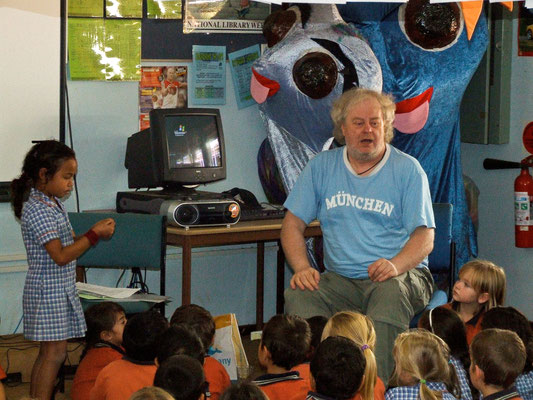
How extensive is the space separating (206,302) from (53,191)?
183 centimetres

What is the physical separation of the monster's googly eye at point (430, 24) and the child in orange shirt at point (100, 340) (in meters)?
2.18

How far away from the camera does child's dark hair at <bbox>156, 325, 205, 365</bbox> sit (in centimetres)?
274

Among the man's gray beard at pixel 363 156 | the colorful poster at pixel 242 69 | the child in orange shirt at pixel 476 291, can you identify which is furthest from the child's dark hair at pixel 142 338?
the colorful poster at pixel 242 69

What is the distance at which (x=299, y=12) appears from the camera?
15.9 feet

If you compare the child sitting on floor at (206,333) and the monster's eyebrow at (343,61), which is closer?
the child sitting on floor at (206,333)

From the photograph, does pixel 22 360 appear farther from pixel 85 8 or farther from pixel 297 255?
pixel 85 8

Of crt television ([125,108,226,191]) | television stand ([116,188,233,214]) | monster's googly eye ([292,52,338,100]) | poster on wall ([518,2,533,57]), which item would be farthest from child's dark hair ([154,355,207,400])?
poster on wall ([518,2,533,57])

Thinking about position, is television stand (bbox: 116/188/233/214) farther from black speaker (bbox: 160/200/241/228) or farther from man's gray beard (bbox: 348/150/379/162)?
man's gray beard (bbox: 348/150/379/162)

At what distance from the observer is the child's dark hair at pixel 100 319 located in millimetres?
3688

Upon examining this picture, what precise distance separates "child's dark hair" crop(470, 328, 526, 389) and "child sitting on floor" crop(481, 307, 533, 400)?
31cm

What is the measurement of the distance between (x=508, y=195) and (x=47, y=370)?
119 inches

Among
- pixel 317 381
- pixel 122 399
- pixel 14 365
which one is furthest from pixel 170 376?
pixel 14 365

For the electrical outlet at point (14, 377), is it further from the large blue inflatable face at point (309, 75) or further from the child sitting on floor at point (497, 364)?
the child sitting on floor at point (497, 364)

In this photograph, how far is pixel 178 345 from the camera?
2.74 meters
